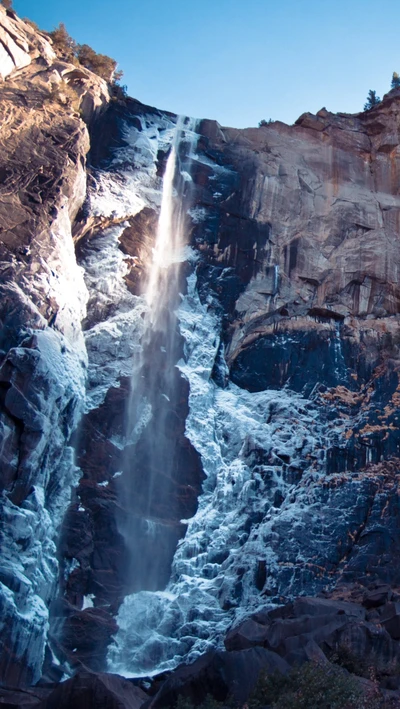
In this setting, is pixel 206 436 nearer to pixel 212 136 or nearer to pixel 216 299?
pixel 216 299

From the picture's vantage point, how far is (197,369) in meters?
40.2

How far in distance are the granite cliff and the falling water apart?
0.23 m

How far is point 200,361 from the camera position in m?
40.6

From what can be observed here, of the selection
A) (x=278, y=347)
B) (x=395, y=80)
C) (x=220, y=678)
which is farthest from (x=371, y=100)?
(x=220, y=678)

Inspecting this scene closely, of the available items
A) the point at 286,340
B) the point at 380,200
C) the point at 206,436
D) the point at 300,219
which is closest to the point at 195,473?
the point at 206,436

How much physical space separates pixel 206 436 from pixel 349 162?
2094cm

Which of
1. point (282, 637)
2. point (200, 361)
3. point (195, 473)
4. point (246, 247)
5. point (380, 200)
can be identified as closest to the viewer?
point (282, 637)

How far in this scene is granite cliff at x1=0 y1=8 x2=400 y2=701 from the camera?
30984 millimetres

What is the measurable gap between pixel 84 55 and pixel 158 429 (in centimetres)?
2702

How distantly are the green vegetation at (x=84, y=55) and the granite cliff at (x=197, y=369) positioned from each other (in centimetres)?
281

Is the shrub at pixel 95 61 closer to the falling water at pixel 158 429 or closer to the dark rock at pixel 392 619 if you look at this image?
the falling water at pixel 158 429

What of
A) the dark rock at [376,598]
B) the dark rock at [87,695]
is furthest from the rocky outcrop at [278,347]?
the dark rock at [87,695]

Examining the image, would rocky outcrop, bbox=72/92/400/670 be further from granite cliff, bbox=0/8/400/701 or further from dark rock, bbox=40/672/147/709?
dark rock, bbox=40/672/147/709

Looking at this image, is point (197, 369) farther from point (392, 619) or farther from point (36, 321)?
point (392, 619)
